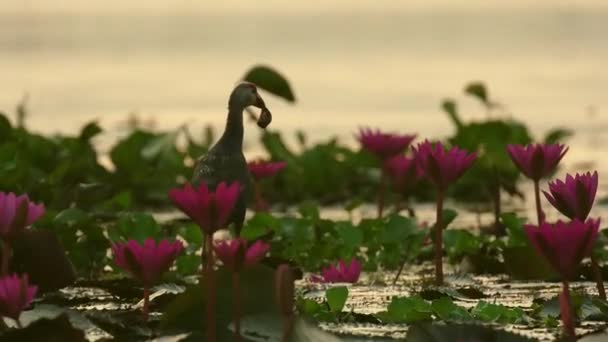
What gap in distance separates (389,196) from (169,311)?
4.22m

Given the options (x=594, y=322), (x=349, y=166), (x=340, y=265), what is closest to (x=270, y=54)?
(x=349, y=166)

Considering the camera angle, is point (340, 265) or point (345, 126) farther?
point (345, 126)

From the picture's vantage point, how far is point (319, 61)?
46.9 ft

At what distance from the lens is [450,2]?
19953mm

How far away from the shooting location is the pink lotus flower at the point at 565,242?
3.36m

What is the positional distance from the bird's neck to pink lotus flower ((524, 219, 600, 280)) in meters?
2.09

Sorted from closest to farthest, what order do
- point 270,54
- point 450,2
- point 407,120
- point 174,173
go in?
point 174,173 < point 407,120 < point 270,54 < point 450,2

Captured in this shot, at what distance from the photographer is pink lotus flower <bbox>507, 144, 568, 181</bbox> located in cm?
504

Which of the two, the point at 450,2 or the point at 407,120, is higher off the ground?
the point at 450,2

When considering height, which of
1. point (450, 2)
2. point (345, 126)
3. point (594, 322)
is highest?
point (450, 2)

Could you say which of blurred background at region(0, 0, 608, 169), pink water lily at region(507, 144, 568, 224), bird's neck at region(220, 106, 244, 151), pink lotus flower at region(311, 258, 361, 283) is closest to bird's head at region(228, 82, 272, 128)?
bird's neck at region(220, 106, 244, 151)

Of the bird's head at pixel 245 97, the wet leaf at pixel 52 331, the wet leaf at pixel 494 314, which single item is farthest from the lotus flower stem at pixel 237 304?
the bird's head at pixel 245 97

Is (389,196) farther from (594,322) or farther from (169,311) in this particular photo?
(169,311)

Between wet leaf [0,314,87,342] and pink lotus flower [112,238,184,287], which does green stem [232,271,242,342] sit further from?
wet leaf [0,314,87,342]
